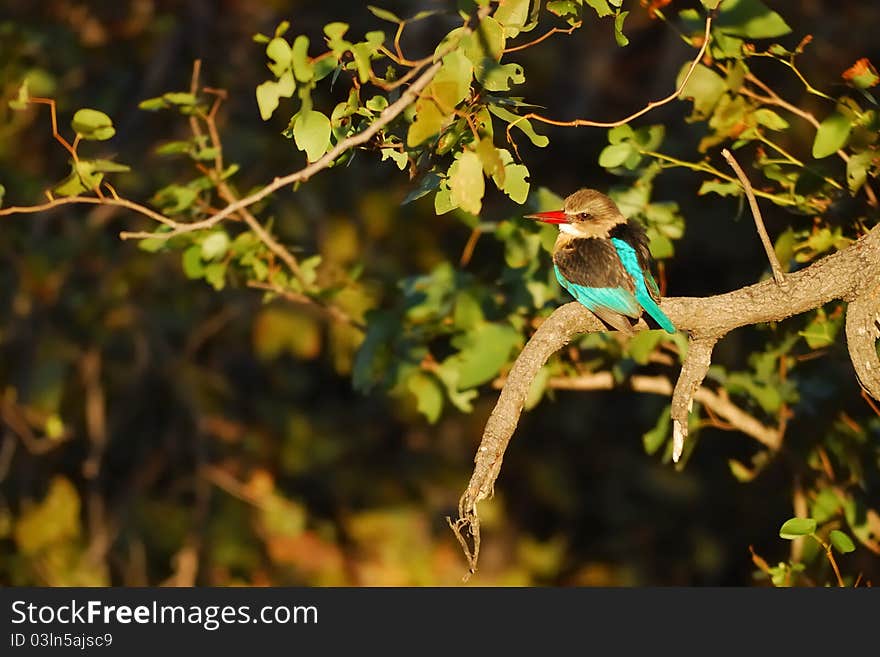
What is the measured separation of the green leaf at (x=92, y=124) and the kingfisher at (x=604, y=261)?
1028 millimetres

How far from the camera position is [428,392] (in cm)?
381

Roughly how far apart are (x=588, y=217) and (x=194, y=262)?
1.04m

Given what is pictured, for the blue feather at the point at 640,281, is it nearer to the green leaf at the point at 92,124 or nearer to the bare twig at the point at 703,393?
the bare twig at the point at 703,393

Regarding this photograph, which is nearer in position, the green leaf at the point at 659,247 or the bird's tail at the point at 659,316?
the bird's tail at the point at 659,316

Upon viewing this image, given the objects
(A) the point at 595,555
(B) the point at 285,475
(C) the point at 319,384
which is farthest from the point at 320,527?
(A) the point at 595,555

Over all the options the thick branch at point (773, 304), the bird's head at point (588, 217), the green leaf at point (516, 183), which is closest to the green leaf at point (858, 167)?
the thick branch at point (773, 304)

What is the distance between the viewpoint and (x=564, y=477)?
25.8ft

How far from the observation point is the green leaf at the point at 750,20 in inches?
120

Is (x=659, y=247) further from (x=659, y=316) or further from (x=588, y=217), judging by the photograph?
(x=659, y=316)

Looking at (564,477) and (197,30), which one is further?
(564,477)

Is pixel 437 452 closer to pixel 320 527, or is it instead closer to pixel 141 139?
pixel 320 527

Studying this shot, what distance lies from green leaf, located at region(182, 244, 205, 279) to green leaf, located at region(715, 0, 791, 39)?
57.6 inches

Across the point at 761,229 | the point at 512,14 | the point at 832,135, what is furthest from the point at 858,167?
the point at 512,14

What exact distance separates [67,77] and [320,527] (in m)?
2.44
